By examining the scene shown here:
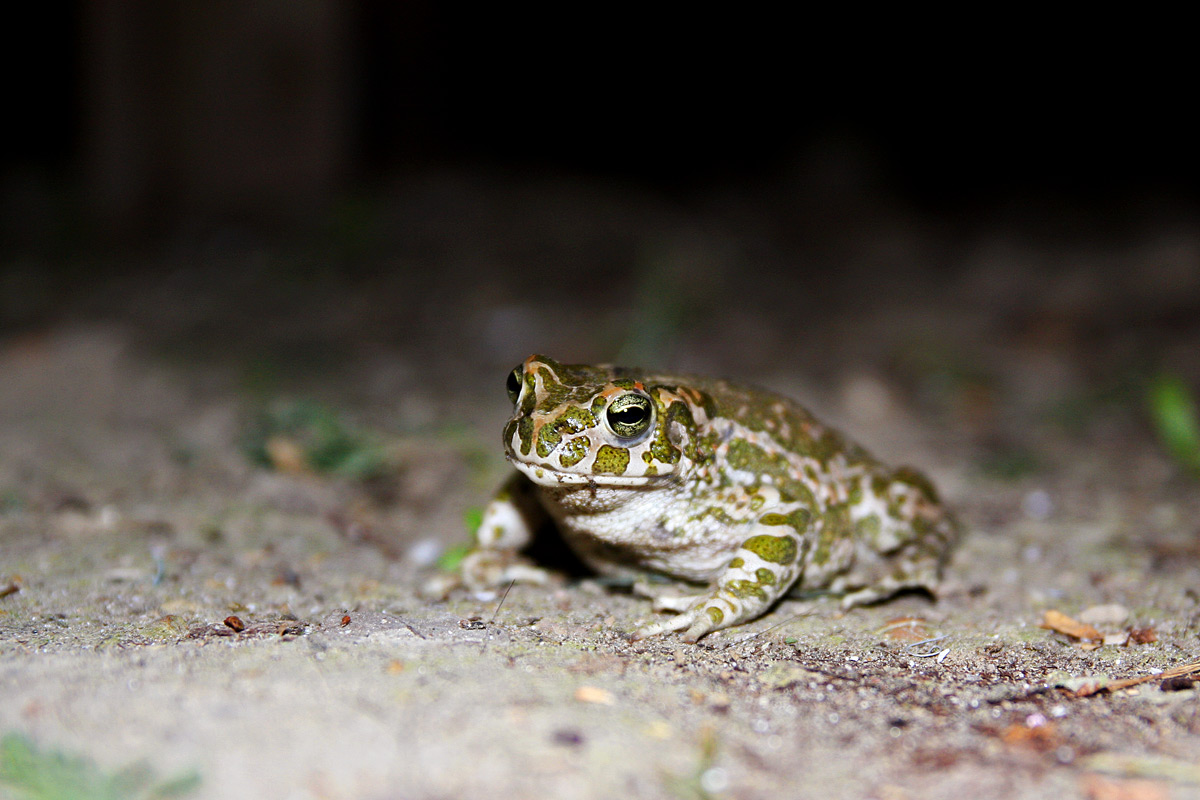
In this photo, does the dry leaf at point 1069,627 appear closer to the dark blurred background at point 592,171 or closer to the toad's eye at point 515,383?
the toad's eye at point 515,383

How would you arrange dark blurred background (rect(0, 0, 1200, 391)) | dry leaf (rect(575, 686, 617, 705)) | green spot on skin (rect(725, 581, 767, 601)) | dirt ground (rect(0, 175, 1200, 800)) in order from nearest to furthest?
dirt ground (rect(0, 175, 1200, 800)) < dry leaf (rect(575, 686, 617, 705)) < green spot on skin (rect(725, 581, 767, 601)) < dark blurred background (rect(0, 0, 1200, 391))

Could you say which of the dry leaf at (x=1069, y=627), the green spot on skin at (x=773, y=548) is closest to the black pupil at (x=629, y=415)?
the green spot on skin at (x=773, y=548)

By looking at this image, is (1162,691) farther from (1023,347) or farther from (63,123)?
(63,123)

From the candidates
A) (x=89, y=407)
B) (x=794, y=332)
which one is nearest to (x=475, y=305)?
(x=794, y=332)

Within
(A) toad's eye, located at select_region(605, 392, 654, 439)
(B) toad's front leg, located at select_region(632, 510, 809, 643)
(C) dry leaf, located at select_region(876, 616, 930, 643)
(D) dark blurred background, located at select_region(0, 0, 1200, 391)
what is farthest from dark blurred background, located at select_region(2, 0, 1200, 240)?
(C) dry leaf, located at select_region(876, 616, 930, 643)

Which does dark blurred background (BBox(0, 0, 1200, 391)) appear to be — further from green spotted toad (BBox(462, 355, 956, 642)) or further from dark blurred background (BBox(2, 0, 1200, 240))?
green spotted toad (BBox(462, 355, 956, 642))

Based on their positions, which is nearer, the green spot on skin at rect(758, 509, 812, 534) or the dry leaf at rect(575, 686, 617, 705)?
the dry leaf at rect(575, 686, 617, 705)
